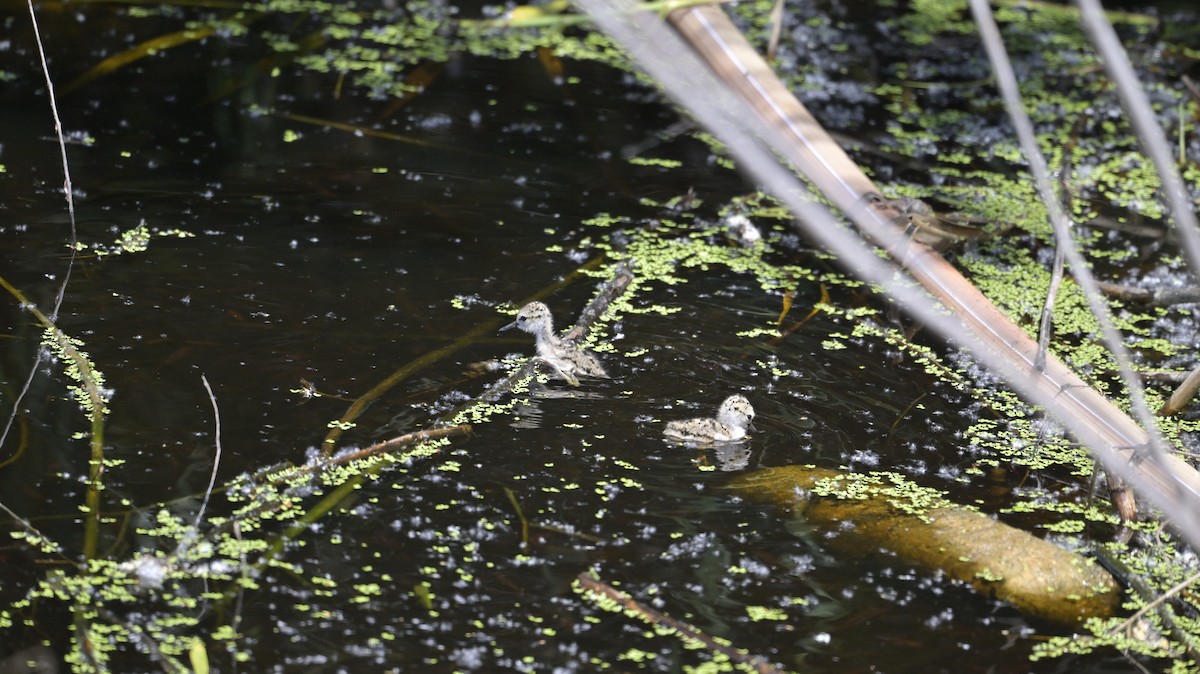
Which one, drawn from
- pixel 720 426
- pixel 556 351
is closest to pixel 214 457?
pixel 556 351

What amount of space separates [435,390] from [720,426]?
2.98ft

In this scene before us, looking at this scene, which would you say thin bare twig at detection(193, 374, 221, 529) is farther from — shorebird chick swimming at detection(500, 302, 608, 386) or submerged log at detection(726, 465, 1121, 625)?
submerged log at detection(726, 465, 1121, 625)

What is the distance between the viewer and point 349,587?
2.97m

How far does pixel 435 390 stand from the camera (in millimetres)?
3861

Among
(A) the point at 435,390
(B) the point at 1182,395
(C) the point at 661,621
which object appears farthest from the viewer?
(B) the point at 1182,395

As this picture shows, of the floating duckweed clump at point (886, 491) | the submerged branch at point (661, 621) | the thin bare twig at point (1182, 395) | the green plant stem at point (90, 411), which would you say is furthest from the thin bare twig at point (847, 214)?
the green plant stem at point (90, 411)

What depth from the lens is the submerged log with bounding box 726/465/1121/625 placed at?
125 inches


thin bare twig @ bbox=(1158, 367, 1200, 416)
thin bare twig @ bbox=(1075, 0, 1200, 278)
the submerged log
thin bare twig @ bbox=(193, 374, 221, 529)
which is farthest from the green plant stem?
thin bare twig @ bbox=(1158, 367, 1200, 416)

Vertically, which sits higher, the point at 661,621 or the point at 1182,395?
the point at 1182,395

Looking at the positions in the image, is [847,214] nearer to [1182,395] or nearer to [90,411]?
[1182,395]

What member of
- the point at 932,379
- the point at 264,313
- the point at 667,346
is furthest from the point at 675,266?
the point at 264,313

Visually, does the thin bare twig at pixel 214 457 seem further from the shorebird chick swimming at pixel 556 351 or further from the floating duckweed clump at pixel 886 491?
the floating duckweed clump at pixel 886 491

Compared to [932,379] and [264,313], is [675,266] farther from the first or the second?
[264,313]

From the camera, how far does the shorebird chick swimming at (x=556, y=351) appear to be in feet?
13.0
